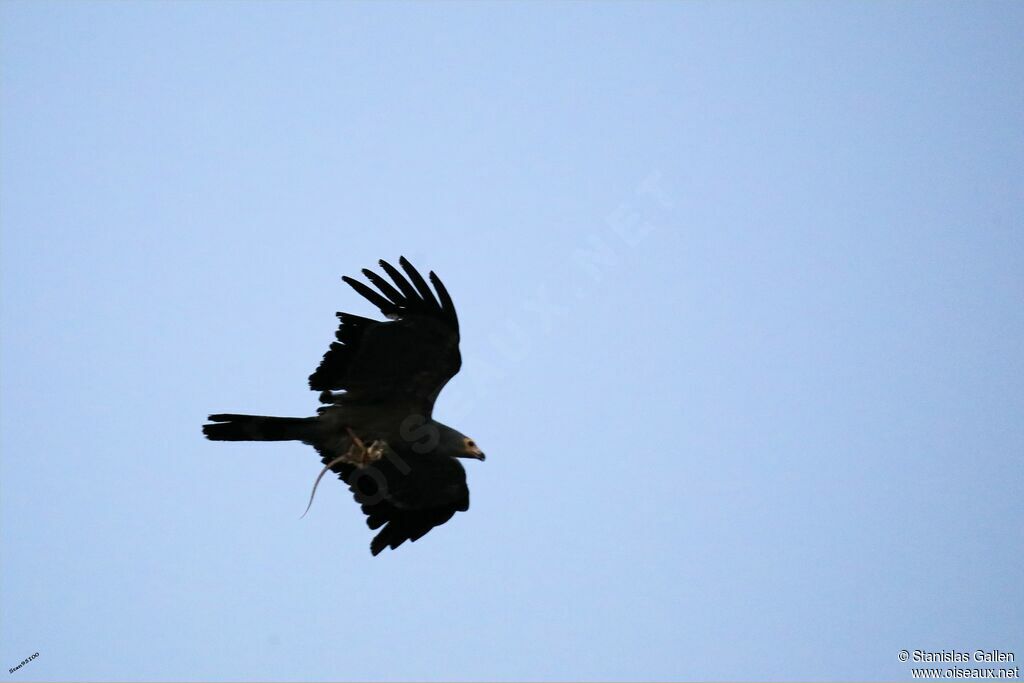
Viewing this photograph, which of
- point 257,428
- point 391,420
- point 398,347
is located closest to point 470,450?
point 391,420

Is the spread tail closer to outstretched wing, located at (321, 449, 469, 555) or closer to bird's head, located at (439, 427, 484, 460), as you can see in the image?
outstretched wing, located at (321, 449, 469, 555)

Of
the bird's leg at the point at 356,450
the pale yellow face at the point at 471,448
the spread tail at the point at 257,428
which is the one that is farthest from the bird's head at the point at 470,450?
the spread tail at the point at 257,428

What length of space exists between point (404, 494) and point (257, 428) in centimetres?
254

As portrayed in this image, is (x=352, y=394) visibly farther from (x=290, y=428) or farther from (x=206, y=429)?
(x=206, y=429)

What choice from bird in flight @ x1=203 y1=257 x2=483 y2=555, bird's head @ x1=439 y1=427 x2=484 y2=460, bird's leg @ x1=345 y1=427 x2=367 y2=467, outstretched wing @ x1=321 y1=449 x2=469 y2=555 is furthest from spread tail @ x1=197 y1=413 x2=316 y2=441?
bird's head @ x1=439 y1=427 x2=484 y2=460

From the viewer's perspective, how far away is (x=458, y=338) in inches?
478

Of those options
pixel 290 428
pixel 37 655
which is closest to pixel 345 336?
pixel 290 428

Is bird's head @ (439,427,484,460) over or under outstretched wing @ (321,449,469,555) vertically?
over

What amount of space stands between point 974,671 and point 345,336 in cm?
1107

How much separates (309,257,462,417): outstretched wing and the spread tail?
730 millimetres

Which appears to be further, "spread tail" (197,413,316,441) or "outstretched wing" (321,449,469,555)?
"outstretched wing" (321,449,469,555)

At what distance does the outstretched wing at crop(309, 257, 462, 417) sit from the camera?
1180 centimetres

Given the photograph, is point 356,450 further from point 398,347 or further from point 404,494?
point 398,347

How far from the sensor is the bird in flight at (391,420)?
11.9 metres
